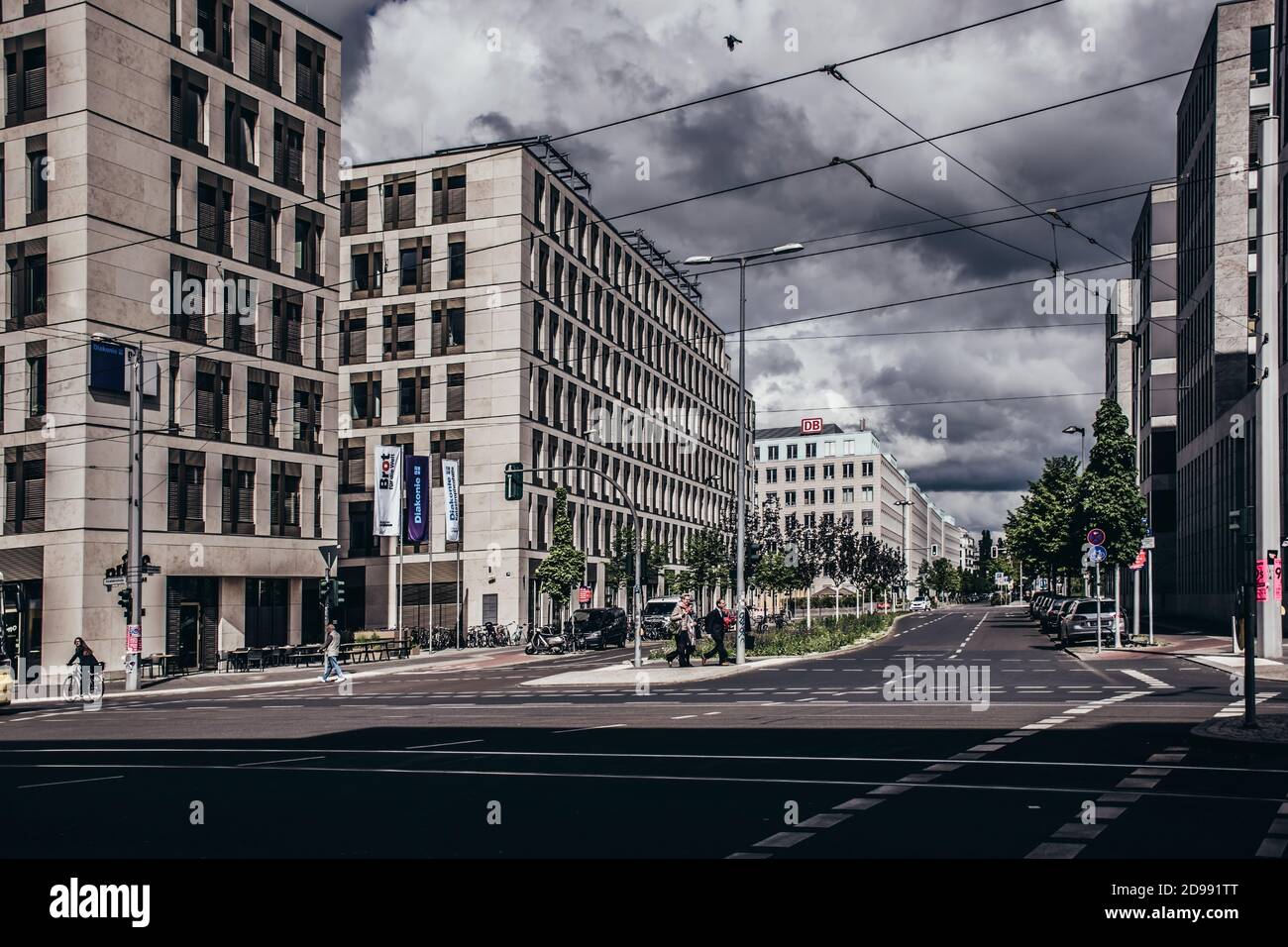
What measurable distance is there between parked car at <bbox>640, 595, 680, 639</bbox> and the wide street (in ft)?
118

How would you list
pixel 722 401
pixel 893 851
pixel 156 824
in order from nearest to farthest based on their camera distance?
pixel 893 851
pixel 156 824
pixel 722 401

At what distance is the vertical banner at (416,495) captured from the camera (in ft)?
204

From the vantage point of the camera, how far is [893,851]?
832cm

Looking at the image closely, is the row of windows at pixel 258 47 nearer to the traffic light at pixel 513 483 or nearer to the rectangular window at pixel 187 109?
the rectangular window at pixel 187 109

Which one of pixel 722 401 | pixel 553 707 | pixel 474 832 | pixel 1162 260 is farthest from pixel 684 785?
pixel 722 401

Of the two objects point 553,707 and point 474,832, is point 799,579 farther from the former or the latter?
point 474,832

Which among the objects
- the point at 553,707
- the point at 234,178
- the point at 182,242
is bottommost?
the point at 553,707

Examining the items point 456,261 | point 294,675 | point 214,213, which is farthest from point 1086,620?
point 456,261

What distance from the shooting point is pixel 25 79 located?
4412cm

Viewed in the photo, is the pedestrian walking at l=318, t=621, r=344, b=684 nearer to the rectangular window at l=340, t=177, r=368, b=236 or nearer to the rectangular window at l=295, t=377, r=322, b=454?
the rectangular window at l=295, t=377, r=322, b=454

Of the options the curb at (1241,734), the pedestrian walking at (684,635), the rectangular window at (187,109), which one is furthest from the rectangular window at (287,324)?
the curb at (1241,734)

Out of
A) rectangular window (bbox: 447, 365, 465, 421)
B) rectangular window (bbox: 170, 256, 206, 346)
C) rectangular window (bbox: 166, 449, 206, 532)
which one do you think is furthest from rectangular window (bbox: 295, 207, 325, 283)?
rectangular window (bbox: 447, 365, 465, 421)

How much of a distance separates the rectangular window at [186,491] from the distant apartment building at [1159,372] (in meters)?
56.8
